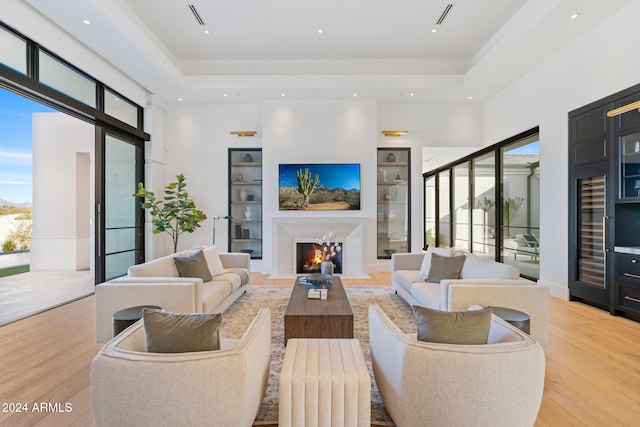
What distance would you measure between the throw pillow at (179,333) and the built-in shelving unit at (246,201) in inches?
212

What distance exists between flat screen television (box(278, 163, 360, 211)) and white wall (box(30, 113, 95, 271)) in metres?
4.38

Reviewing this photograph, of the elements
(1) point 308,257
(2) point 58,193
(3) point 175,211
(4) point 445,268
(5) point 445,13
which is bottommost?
(1) point 308,257

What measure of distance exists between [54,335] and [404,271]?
421 cm

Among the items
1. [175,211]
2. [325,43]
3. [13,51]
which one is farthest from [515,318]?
[175,211]

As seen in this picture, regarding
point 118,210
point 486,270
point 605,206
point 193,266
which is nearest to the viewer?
point 486,270

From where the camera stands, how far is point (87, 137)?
276 inches

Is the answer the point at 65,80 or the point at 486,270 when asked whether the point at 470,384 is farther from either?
the point at 65,80

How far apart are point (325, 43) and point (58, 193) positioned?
6637 millimetres

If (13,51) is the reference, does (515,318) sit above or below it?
below

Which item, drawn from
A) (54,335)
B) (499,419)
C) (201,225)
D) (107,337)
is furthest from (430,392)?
(201,225)

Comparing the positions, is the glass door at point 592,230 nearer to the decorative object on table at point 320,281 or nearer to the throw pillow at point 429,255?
the throw pillow at point 429,255

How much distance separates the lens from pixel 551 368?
2498 millimetres

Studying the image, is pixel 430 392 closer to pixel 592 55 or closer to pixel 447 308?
pixel 447 308

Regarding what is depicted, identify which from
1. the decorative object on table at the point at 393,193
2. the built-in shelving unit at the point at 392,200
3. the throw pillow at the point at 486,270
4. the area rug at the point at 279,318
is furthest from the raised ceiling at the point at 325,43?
the area rug at the point at 279,318
